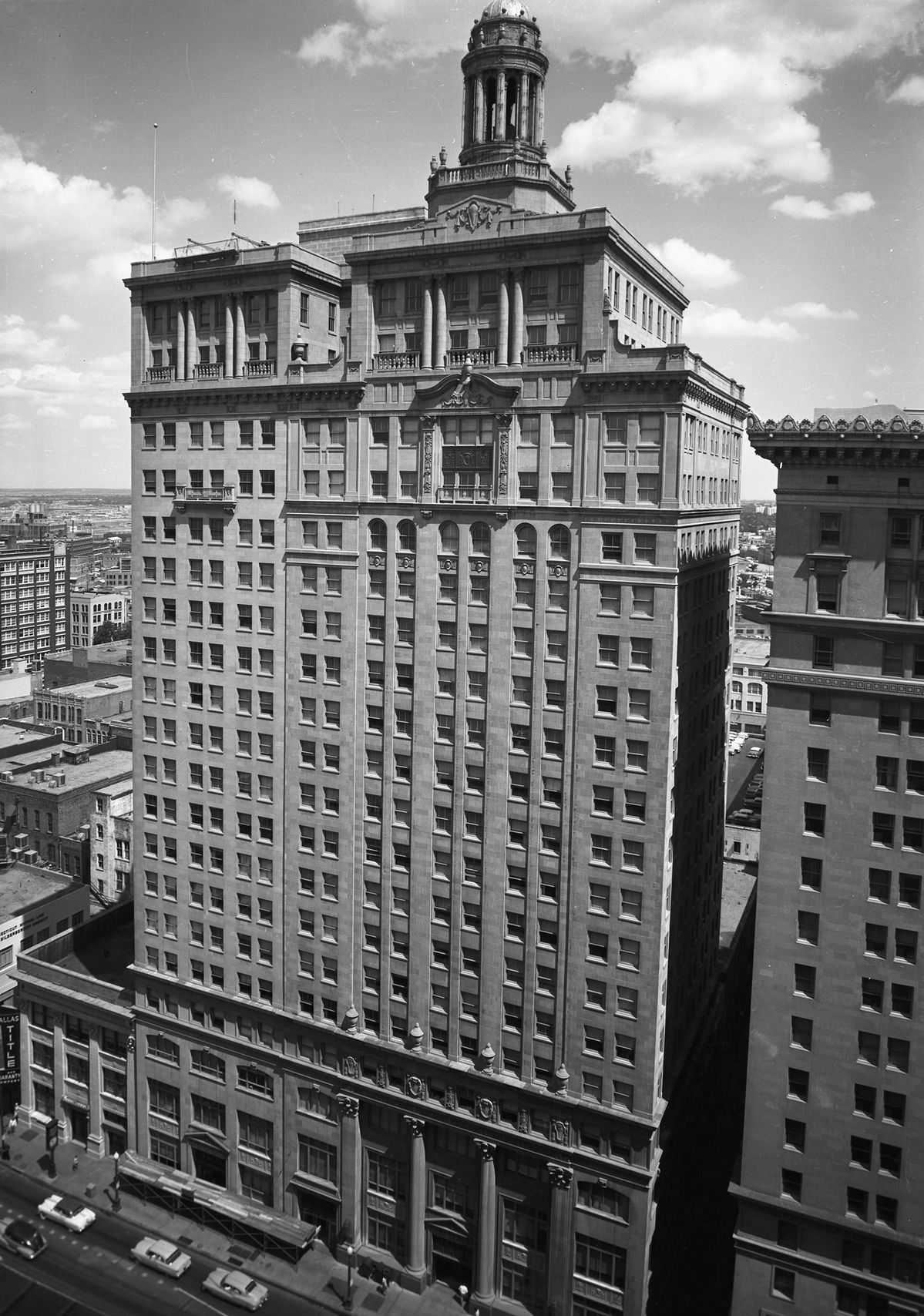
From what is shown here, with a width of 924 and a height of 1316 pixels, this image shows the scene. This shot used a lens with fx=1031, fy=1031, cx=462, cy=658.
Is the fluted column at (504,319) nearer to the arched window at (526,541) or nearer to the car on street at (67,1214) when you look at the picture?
the arched window at (526,541)

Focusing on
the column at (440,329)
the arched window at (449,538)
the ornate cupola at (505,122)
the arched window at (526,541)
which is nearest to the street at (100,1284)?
the arched window at (449,538)

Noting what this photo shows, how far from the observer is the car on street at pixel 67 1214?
255 feet

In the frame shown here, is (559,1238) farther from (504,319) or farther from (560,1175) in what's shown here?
(504,319)

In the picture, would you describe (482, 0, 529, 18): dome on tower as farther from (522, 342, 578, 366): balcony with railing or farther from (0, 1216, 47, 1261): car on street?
(0, 1216, 47, 1261): car on street

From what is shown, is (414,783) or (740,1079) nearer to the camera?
(414,783)

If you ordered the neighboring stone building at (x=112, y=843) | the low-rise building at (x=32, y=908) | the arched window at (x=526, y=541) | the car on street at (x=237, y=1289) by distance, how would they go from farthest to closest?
the neighboring stone building at (x=112, y=843) < the low-rise building at (x=32, y=908) < the car on street at (x=237, y=1289) < the arched window at (x=526, y=541)

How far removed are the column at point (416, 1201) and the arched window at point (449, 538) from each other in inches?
1514

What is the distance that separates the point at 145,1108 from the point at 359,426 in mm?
56770

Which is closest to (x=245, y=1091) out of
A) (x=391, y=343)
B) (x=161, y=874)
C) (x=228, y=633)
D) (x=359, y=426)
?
(x=161, y=874)

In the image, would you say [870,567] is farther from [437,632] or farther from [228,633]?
[228,633]

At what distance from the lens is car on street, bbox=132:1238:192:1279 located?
72.9 metres

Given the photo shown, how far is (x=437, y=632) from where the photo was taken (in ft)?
223

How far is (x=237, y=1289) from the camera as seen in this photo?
70.5 metres

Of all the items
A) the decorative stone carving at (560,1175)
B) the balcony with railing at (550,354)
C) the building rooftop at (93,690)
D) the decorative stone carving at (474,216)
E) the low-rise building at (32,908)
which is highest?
the decorative stone carving at (474,216)
